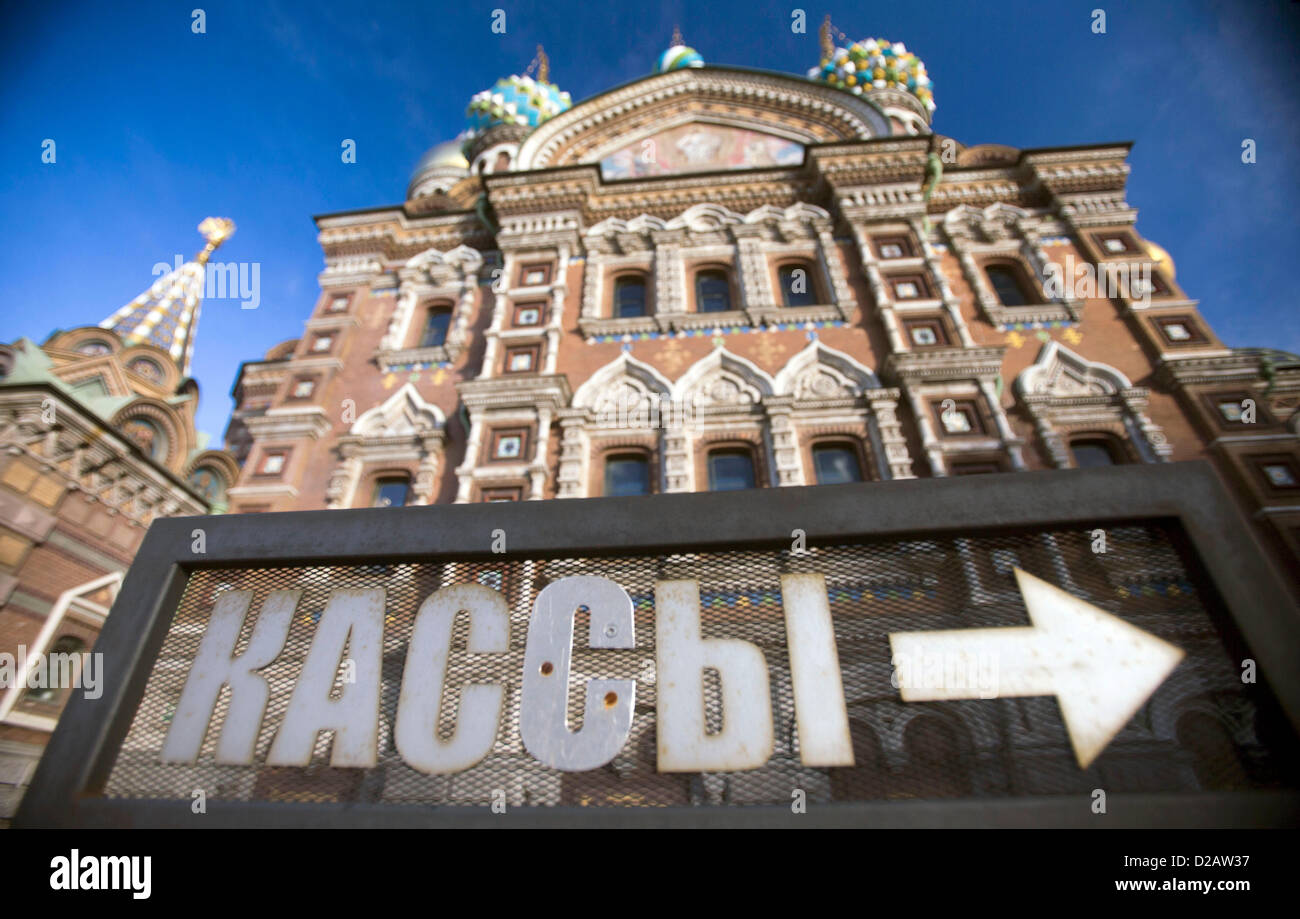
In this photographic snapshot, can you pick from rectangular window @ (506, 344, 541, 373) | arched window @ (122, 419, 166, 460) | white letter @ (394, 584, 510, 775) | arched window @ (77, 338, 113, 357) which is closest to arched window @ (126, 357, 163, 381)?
arched window @ (77, 338, 113, 357)

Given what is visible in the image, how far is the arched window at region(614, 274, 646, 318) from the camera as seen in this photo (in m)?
11.6

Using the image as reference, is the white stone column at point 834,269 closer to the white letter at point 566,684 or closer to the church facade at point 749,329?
the church facade at point 749,329

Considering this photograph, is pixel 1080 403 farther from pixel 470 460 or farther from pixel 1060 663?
pixel 470 460

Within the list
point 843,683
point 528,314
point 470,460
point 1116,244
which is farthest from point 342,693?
point 1116,244

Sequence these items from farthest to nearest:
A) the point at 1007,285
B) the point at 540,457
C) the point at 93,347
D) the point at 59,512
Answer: the point at 93,347, the point at 1007,285, the point at 59,512, the point at 540,457

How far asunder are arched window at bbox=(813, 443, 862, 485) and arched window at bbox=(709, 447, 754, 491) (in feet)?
3.13

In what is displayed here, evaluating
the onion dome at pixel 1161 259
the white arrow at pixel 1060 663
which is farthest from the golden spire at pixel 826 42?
the white arrow at pixel 1060 663

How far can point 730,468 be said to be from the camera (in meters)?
9.35

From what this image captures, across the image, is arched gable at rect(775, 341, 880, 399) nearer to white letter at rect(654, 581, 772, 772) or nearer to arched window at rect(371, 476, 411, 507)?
arched window at rect(371, 476, 411, 507)

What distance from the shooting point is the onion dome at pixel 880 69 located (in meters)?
20.1

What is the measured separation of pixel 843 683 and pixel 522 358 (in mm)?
9184

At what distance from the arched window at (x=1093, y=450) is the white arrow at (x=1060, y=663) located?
8093 mm
